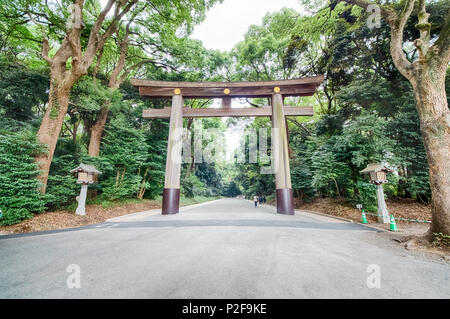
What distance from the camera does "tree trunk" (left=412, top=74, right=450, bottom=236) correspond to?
3.73 m

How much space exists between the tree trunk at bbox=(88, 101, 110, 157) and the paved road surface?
748cm

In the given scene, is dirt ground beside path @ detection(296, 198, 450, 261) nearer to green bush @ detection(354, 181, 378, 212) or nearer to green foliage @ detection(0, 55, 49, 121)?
green bush @ detection(354, 181, 378, 212)

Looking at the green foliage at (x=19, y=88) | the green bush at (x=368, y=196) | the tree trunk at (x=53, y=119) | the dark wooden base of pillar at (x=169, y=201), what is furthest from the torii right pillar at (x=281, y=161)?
the green foliage at (x=19, y=88)

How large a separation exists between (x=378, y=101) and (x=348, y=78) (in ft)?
11.7

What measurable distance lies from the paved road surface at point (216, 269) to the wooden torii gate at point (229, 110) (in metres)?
4.24

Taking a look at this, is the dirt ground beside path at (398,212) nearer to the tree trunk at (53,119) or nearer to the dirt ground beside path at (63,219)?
the dirt ground beside path at (63,219)

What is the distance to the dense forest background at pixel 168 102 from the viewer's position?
300 inches

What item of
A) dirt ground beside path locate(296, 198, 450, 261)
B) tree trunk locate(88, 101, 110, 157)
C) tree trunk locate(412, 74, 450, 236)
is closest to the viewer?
tree trunk locate(412, 74, 450, 236)

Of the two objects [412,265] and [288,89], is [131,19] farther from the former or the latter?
[412,265]

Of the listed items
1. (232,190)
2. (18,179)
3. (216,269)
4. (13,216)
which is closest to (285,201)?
(216,269)

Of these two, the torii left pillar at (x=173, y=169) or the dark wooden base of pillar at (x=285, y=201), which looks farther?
the torii left pillar at (x=173, y=169)

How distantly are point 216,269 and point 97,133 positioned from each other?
11685 millimetres

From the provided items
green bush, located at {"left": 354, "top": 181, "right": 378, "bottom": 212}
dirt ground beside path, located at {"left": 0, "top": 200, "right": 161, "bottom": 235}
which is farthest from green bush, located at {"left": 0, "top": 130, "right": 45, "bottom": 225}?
green bush, located at {"left": 354, "top": 181, "right": 378, "bottom": 212}

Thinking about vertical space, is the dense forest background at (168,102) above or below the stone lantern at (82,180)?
above
